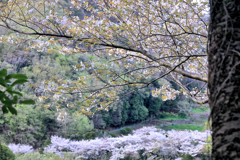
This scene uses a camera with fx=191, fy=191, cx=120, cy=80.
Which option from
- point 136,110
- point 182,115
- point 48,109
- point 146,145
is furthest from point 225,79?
point 182,115

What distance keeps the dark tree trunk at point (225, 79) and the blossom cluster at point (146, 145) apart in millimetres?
4298

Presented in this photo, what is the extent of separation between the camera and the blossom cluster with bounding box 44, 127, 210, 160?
4.94 metres

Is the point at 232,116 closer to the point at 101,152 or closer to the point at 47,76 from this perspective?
the point at 101,152

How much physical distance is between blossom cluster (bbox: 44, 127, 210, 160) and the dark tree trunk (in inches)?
169

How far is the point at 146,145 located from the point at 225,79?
531 centimetres

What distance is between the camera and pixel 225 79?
2.19 ft

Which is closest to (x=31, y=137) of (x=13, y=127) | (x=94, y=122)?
(x=13, y=127)

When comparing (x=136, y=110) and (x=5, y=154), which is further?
(x=136, y=110)

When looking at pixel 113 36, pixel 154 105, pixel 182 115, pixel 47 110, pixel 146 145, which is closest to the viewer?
pixel 113 36

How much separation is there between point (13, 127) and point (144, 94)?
26.7 ft

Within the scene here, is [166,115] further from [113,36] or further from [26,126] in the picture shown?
[113,36]

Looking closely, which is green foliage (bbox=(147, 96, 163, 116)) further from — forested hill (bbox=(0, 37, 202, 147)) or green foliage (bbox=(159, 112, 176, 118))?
green foliage (bbox=(159, 112, 176, 118))

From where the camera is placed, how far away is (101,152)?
19.4 ft

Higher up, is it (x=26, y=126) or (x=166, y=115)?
(x=26, y=126)
